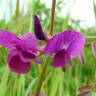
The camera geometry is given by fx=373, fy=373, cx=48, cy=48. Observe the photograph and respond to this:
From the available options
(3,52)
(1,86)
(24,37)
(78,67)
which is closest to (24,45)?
(24,37)

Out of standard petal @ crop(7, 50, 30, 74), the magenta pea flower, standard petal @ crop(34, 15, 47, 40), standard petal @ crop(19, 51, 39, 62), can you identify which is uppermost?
standard petal @ crop(34, 15, 47, 40)

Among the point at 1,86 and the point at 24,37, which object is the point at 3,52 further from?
the point at 24,37

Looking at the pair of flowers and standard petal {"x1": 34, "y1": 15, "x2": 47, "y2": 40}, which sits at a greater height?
standard petal {"x1": 34, "y1": 15, "x2": 47, "y2": 40}

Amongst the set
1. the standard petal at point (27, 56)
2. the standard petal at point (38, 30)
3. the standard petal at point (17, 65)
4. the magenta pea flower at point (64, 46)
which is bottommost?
the standard petal at point (17, 65)

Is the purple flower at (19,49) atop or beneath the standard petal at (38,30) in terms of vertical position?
beneath
